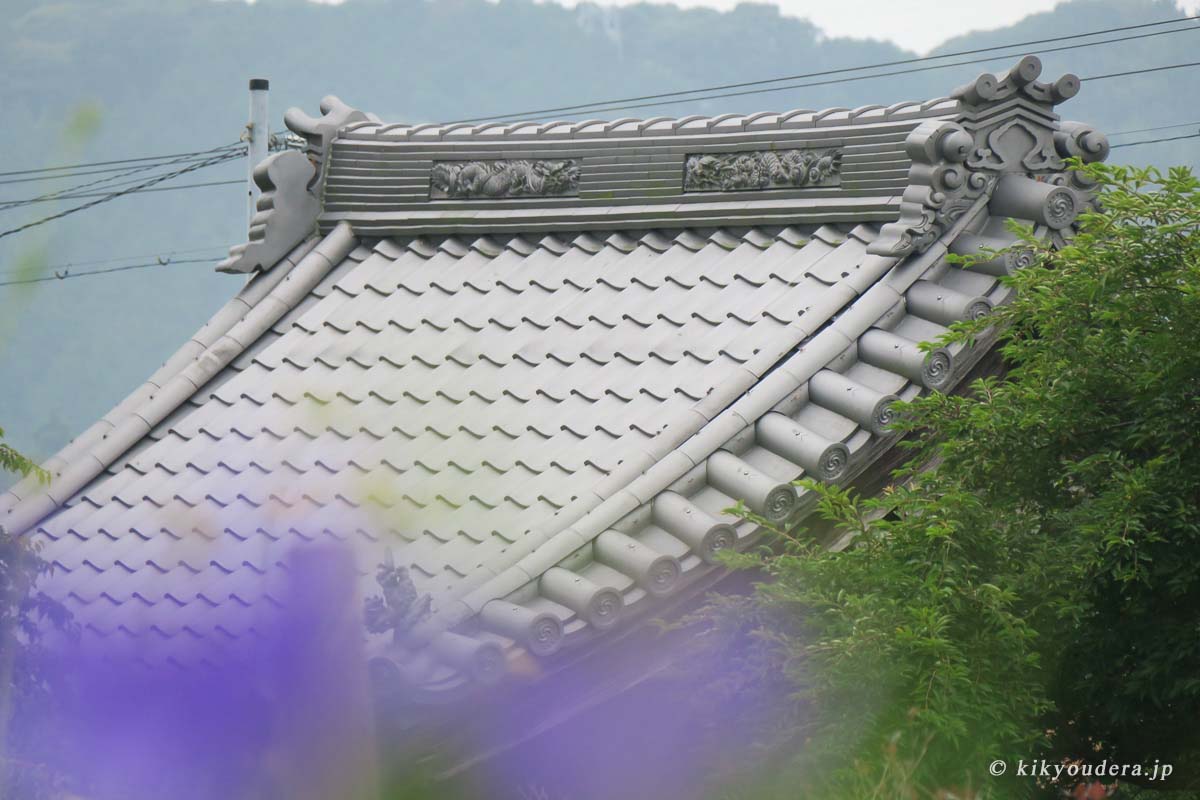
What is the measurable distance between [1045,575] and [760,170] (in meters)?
2.76

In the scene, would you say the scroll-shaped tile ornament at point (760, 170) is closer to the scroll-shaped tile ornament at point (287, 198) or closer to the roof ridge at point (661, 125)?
the roof ridge at point (661, 125)

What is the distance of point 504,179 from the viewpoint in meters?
7.07

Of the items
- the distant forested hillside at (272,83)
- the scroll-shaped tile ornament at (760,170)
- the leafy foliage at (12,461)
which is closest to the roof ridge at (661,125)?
the scroll-shaped tile ornament at (760,170)

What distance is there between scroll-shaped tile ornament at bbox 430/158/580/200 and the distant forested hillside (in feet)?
8.37

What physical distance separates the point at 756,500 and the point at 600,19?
298ft

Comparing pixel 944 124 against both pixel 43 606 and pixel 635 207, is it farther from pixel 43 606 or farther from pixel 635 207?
pixel 43 606

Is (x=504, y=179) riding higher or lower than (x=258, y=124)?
lower

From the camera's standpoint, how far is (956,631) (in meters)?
4.10

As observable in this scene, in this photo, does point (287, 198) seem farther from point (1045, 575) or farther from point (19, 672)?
point (1045, 575)

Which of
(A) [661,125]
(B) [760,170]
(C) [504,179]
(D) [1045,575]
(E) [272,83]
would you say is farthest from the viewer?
(E) [272,83]

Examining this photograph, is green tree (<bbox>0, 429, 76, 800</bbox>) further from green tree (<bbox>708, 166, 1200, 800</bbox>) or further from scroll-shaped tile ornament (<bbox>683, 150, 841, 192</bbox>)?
scroll-shaped tile ornament (<bbox>683, 150, 841, 192</bbox>)

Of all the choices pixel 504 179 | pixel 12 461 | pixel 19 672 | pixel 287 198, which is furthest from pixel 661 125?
pixel 19 672

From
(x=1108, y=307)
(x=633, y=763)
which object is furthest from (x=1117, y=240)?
(x=633, y=763)

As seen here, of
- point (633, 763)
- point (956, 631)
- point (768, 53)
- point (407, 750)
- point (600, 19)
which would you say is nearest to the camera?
point (956, 631)
